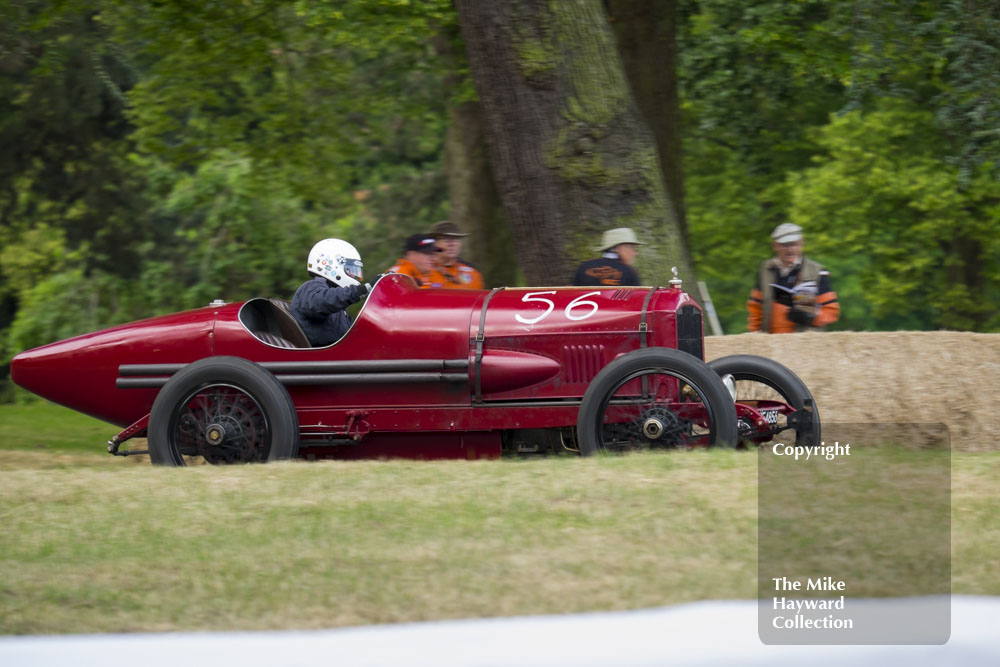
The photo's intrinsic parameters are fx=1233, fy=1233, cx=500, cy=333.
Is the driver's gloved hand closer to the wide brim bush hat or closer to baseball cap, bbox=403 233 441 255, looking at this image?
the wide brim bush hat

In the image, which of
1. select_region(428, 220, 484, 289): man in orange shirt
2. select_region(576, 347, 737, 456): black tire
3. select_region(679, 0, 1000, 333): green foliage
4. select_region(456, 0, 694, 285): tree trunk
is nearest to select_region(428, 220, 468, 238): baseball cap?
select_region(428, 220, 484, 289): man in orange shirt

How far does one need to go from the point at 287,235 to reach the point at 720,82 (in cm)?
1396

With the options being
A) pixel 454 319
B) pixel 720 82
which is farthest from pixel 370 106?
pixel 454 319

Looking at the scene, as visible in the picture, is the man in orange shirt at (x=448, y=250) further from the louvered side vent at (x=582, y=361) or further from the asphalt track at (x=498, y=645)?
the asphalt track at (x=498, y=645)

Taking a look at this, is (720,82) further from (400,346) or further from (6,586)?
(6,586)

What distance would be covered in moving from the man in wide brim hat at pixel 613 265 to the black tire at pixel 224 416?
278cm

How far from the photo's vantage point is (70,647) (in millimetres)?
4504

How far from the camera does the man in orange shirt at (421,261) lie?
10203mm

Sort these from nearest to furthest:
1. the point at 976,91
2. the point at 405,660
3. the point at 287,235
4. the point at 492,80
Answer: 1. the point at 405,660
2. the point at 492,80
3. the point at 976,91
4. the point at 287,235

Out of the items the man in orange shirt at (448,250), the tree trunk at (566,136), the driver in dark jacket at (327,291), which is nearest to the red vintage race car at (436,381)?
the driver in dark jacket at (327,291)

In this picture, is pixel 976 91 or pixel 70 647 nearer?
pixel 70 647

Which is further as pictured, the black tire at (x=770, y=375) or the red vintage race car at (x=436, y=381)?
the black tire at (x=770, y=375)

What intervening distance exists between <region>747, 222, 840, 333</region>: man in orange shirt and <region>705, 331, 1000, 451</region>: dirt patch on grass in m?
0.42

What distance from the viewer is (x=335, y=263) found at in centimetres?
865
